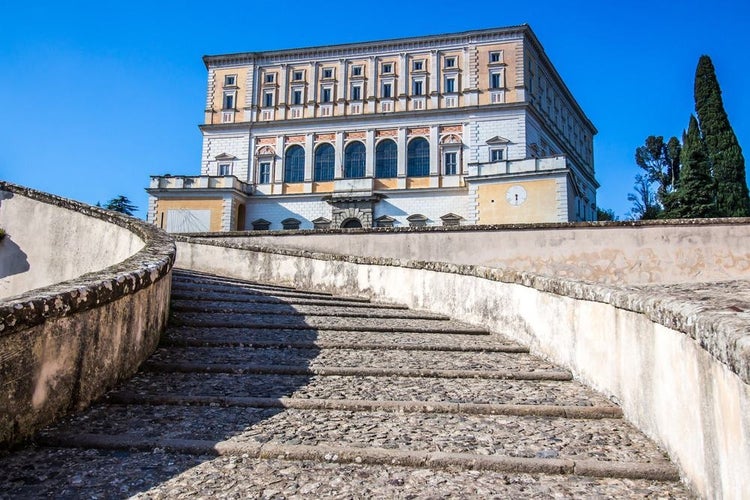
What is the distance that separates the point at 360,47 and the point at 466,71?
7810 mm

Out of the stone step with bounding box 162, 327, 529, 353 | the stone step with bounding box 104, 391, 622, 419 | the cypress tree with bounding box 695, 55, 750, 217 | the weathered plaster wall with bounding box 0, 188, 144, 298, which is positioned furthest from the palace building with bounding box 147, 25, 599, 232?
the stone step with bounding box 104, 391, 622, 419

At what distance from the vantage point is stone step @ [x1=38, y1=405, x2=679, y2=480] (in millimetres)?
3084

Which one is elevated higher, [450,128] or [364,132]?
[364,132]

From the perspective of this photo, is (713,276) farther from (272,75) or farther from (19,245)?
→ (272,75)

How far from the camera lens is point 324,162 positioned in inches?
1489

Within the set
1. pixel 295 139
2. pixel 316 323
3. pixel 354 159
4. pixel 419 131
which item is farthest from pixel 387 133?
pixel 316 323

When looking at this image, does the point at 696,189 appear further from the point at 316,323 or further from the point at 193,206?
the point at 193,206

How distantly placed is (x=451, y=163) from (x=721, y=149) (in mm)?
15373

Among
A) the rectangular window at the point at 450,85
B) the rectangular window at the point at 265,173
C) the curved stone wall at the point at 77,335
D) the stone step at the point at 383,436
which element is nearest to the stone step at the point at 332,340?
the curved stone wall at the point at 77,335

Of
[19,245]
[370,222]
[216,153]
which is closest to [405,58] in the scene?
[370,222]

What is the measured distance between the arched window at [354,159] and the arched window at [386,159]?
1.14 meters

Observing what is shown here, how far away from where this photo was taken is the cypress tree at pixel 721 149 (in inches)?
1174

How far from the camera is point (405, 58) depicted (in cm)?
3750

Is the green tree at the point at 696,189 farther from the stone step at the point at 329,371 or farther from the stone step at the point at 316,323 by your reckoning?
the stone step at the point at 329,371
